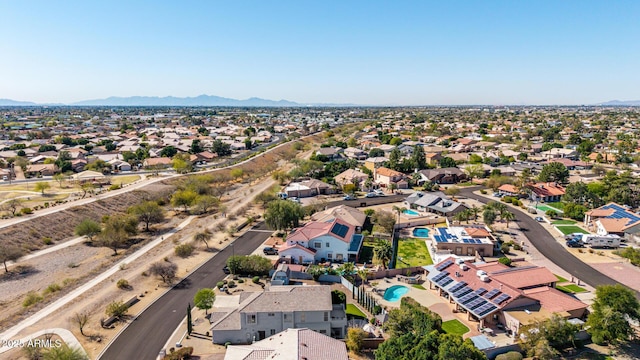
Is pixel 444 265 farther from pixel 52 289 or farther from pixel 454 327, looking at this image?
pixel 52 289

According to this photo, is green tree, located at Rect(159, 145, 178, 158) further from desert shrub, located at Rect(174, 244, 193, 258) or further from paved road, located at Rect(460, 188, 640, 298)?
paved road, located at Rect(460, 188, 640, 298)

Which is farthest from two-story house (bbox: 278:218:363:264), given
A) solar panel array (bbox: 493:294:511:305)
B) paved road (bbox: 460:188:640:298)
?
paved road (bbox: 460:188:640:298)

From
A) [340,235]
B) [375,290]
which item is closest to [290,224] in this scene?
[340,235]

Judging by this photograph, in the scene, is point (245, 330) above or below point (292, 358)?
below

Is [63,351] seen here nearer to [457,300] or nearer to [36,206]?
[457,300]

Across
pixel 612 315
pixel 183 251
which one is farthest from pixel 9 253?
pixel 612 315

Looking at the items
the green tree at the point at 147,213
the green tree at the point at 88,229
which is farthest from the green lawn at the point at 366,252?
the green tree at the point at 88,229
